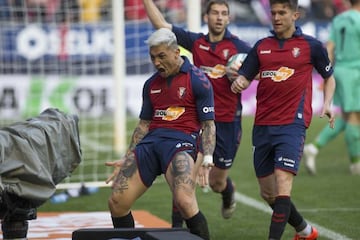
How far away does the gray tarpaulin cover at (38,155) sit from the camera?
816 cm

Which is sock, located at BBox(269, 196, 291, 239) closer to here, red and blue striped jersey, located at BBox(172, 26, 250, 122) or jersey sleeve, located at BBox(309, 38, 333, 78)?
jersey sleeve, located at BBox(309, 38, 333, 78)

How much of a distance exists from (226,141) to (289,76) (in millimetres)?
1754

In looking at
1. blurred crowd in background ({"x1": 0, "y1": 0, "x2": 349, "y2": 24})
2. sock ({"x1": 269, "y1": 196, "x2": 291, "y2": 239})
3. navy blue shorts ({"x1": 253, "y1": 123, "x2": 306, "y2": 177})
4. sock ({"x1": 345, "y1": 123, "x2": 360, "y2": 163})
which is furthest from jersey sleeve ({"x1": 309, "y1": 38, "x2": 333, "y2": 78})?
blurred crowd in background ({"x1": 0, "y1": 0, "x2": 349, "y2": 24})

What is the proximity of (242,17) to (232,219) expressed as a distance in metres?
14.0

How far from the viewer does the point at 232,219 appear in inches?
444

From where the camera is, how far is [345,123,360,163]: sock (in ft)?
48.3

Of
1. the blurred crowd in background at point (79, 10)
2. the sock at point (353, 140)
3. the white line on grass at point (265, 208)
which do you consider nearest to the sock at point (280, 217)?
the white line on grass at point (265, 208)

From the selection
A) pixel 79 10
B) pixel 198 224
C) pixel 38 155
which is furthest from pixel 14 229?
pixel 79 10

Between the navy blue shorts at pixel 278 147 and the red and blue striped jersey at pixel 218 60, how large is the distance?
1.25 meters

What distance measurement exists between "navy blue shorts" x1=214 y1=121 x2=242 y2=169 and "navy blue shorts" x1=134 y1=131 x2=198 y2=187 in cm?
206

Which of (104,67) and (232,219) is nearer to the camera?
(232,219)

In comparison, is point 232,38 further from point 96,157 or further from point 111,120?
point 111,120

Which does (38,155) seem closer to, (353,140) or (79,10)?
(353,140)

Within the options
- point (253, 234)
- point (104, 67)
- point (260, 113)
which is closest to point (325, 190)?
point (253, 234)
